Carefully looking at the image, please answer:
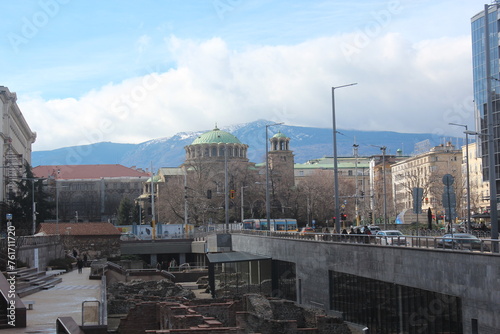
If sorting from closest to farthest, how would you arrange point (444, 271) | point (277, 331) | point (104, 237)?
point (444, 271) → point (277, 331) → point (104, 237)

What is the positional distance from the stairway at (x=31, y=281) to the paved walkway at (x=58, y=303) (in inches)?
11.5

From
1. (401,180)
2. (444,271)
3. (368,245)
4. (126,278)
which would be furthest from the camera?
(401,180)

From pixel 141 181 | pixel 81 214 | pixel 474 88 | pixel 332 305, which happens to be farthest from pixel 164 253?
pixel 141 181

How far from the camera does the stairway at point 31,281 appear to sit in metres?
30.5

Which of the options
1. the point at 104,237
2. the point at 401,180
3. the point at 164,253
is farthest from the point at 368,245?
the point at 401,180

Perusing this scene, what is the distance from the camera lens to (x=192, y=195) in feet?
302

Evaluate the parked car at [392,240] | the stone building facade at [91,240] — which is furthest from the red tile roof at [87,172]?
the parked car at [392,240]

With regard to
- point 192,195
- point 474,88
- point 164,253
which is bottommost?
point 164,253

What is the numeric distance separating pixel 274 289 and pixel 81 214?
385 ft

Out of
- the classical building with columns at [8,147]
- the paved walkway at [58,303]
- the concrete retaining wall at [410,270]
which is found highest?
the classical building with columns at [8,147]

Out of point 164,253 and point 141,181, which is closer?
point 164,253

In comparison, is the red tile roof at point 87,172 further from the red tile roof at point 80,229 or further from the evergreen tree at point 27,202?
the red tile roof at point 80,229

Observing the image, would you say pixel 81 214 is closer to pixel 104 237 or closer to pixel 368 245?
pixel 104 237

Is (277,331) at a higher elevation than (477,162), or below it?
below
